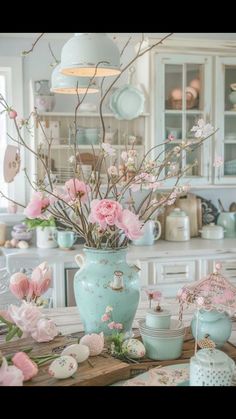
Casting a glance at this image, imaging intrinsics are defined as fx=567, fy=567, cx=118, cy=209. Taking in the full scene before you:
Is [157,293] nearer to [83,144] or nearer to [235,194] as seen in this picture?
[83,144]

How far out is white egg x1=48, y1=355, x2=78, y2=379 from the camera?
4.35 ft

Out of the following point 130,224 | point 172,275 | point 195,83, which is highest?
point 195,83

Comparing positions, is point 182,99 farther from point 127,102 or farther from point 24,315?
point 24,315

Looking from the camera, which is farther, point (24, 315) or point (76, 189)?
point (76, 189)

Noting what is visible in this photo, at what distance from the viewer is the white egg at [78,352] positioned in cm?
143

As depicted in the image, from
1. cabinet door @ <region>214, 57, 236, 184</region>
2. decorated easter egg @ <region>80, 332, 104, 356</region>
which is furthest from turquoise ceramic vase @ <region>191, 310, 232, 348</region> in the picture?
cabinet door @ <region>214, 57, 236, 184</region>

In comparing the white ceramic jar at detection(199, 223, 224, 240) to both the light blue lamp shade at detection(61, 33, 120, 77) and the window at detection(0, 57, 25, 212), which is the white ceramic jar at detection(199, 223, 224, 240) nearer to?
the window at detection(0, 57, 25, 212)

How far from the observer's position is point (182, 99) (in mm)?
3715

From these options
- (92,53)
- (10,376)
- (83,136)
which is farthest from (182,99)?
(10,376)

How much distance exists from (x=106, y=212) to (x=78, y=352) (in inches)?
14.4

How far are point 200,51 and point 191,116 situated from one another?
16.5 inches

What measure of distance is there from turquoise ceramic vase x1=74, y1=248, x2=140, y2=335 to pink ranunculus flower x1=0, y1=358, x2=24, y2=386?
0.43m

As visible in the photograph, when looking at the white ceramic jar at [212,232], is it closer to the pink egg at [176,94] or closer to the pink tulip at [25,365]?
the pink egg at [176,94]
